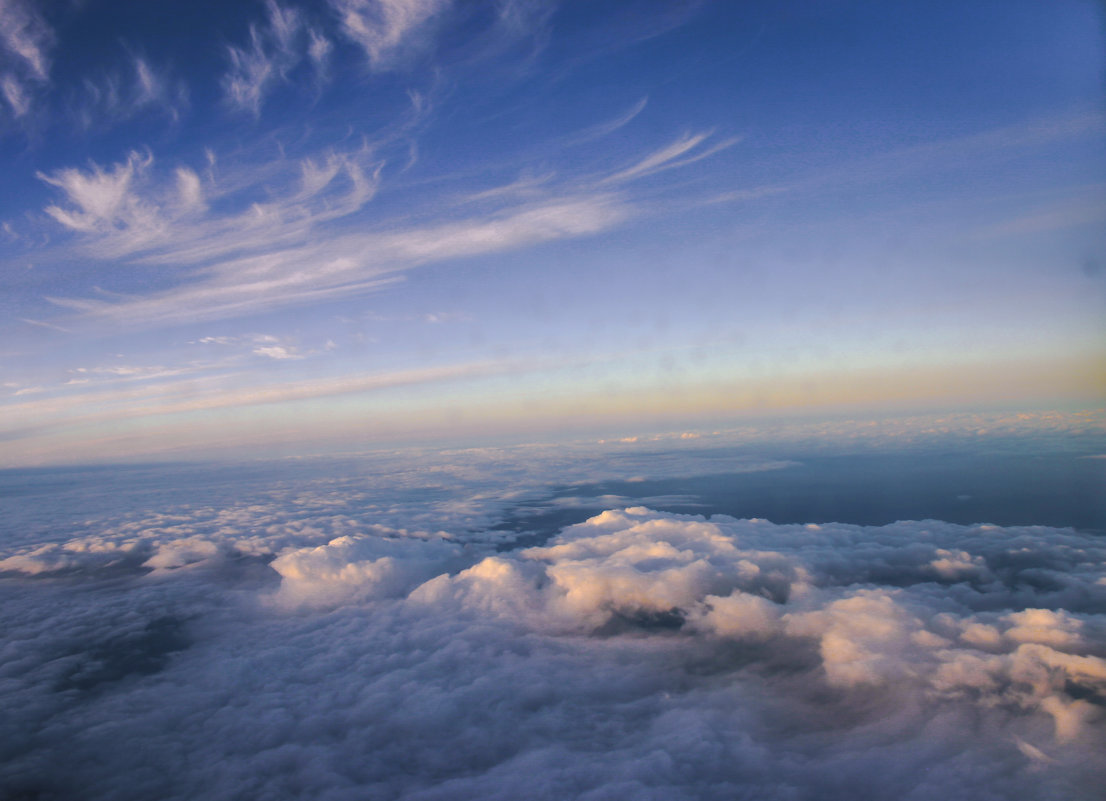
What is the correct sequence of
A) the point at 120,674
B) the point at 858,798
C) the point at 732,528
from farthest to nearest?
1. the point at 732,528
2. the point at 120,674
3. the point at 858,798

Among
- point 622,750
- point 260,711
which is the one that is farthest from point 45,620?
point 622,750

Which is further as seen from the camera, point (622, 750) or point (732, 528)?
point (732, 528)

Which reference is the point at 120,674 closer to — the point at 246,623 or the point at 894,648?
the point at 246,623

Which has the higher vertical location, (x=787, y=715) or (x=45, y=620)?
(x=45, y=620)

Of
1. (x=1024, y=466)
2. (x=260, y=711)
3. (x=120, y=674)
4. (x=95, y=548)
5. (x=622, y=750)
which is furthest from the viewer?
(x=1024, y=466)

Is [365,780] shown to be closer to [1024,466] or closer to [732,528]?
[732,528]

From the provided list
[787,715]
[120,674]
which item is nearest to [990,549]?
[787,715]
